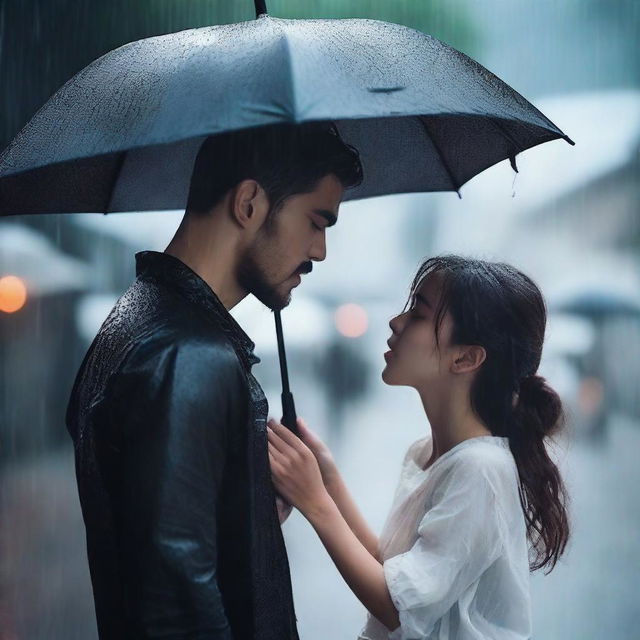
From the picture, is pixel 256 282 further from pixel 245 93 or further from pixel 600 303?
pixel 600 303

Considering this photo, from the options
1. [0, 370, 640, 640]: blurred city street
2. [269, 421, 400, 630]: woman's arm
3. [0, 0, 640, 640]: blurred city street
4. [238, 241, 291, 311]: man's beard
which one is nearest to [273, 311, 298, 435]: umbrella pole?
[269, 421, 400, 630]: woman's arm

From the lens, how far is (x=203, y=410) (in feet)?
5.24

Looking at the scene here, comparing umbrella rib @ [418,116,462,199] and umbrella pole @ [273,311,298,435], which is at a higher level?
umbrella rib @ [418,116,462,199]

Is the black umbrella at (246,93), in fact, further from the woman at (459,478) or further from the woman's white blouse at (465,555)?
the woman's white blouse at (465,555)

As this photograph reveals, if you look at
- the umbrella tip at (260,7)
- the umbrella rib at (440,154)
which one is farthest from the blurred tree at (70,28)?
the umbrella tip at (260,7)

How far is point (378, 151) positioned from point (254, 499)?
4.33 ft

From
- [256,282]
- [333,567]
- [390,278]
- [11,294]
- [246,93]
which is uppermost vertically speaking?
[246,93]

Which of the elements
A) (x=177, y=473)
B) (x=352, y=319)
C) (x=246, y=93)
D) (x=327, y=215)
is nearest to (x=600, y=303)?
(x=352, y=319)

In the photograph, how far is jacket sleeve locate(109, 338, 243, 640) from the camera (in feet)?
5.04

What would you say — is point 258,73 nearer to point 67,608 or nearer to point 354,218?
point 67,608

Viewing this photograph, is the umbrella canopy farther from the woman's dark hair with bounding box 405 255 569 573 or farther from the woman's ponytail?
the woman's ponytail

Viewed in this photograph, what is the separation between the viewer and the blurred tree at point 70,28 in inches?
183

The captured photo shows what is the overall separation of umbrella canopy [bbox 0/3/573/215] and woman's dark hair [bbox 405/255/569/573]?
38 cm

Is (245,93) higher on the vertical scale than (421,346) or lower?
higher
